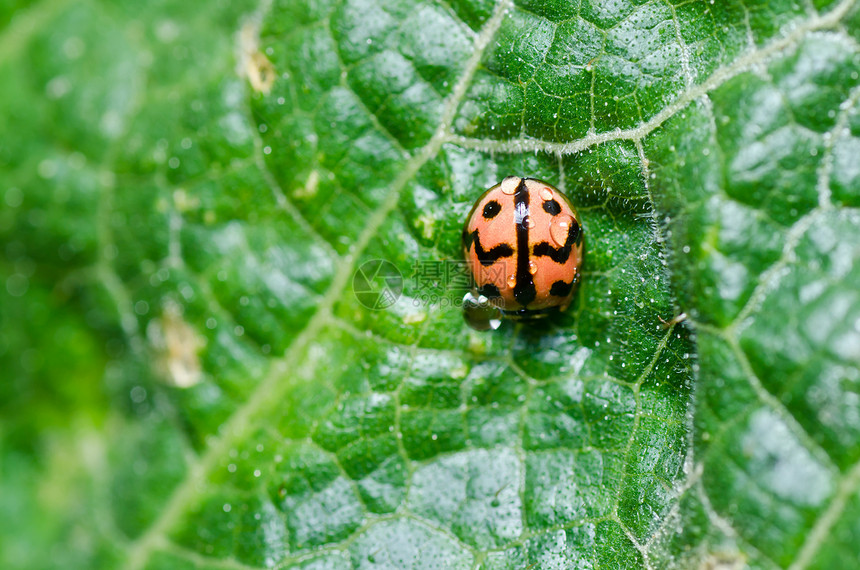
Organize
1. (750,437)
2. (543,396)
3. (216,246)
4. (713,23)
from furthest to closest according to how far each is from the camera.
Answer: (216,246) < (543,396) < (713,23) < (750,437)

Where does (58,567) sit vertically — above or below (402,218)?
below

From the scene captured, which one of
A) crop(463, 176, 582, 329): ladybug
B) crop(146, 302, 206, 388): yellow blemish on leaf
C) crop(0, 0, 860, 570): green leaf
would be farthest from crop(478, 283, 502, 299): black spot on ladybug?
crop(146, 302, 206, 388): yellow blemish on leaf

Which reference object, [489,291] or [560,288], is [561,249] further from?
[489,291]

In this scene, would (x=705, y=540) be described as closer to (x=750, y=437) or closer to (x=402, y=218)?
(x=750, y=437)

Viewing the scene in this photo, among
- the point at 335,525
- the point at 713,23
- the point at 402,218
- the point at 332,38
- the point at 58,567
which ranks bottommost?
the point at 58,567

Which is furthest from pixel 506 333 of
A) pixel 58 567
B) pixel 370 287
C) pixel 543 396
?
pixel 58 567
